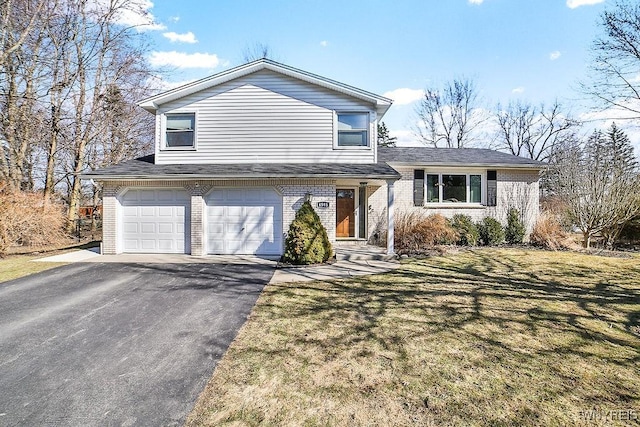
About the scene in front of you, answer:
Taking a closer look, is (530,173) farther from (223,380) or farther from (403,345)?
(223,380)

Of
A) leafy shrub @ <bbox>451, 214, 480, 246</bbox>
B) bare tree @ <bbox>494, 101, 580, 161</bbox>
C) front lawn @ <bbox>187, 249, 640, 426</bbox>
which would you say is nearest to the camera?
front lawn @ <bbox>187, 249, 640, 426</bbox>

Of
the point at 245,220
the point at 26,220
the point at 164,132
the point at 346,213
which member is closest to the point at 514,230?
the point at 346,213

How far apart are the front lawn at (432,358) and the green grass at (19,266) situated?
6.75 m

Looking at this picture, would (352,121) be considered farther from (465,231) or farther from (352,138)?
(465,231)

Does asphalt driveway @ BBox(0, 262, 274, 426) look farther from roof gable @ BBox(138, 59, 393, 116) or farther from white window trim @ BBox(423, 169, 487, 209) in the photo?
white window trim @ BBox(423, 169, 487, 209)

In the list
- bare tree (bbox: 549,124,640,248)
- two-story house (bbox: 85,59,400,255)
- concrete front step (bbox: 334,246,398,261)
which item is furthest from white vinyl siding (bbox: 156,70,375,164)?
bare tree (bbox: 549,124,640,248)

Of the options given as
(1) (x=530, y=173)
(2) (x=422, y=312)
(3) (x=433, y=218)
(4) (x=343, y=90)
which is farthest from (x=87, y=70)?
(1) (x=530, y=173)

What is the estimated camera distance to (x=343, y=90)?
11.1 meters

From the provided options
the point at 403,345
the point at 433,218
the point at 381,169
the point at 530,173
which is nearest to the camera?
the point at 403,345

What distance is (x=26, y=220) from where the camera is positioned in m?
10.3

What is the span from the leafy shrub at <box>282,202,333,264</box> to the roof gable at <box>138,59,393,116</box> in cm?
501

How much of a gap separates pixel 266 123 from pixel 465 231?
9.44 metres

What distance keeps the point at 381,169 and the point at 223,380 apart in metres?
8.62

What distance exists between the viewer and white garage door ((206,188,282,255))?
10312 mm
